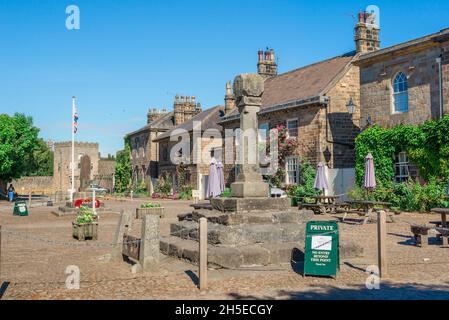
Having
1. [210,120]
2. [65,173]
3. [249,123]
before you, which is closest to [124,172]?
[65,173]

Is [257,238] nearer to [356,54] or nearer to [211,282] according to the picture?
[211,282]

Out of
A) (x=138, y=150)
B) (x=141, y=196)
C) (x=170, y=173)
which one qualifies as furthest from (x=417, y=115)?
(x=138, y=150)

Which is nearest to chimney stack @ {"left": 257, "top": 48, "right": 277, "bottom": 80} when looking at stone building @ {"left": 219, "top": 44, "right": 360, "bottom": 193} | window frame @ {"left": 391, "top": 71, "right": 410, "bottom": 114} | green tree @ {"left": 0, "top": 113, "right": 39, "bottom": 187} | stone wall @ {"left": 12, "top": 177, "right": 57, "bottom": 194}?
stone building @ {"left": 219, "top": 44, "right": 360, "bottom": 193}

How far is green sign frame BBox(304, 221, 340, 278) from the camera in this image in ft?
25.6

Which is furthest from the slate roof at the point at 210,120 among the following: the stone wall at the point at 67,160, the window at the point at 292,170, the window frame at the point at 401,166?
the stone wall at the point at 67,160

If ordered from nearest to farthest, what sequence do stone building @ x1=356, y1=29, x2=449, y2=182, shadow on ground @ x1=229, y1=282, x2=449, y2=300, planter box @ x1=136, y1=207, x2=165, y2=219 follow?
shadow on ground @ x1=229, y1=282, x2=449, y2=300 → stone building @ x1=356, y1=29, x2=449, y2=182 → planter box @ x1=136, y1=207, x2=165, y2=219

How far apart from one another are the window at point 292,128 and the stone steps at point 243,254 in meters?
16.8

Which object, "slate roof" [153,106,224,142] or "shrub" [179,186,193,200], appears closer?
"shrub" [179,186,193,200]

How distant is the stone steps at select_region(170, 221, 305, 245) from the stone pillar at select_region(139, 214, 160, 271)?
1366mm

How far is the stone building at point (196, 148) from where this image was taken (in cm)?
3778

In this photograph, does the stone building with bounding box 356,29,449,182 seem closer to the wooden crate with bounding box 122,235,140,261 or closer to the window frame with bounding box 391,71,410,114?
the window frame with bounding box 391,71,410,114

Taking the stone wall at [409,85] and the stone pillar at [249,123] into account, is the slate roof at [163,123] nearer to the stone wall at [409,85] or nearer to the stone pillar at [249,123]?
the stone wall at [409,85]

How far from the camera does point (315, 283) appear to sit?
7.46 metres

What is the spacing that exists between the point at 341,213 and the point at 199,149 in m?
19.7
